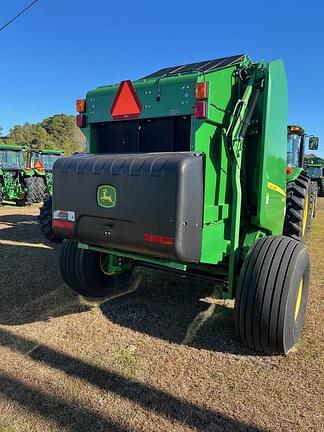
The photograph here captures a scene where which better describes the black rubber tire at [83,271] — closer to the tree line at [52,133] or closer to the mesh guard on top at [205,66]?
the mesh guard on top at [205,66]

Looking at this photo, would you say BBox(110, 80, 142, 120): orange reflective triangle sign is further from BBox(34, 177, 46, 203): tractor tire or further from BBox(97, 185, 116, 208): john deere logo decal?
BBox(34, 177, 46, 203): tractor tire

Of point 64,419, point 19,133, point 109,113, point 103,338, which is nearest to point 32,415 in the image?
point 64,419

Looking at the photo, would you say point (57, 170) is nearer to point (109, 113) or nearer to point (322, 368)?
point (109, 113)

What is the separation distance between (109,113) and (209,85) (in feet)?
3.02

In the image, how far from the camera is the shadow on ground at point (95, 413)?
232 cm

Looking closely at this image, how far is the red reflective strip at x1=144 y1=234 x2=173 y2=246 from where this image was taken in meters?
2.68

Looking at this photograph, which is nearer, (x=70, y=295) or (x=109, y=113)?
(x=109, y=113)

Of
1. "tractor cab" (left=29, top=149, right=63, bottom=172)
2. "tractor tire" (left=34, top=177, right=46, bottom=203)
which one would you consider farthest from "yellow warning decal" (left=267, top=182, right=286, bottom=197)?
"tractor cab" (left=29, top=149, right=63, bottom=172)

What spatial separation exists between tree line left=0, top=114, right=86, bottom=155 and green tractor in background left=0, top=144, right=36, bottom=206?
36.3 m

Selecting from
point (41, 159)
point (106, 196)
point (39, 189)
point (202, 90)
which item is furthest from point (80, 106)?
point (41, 159)

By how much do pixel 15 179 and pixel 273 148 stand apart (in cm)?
1398

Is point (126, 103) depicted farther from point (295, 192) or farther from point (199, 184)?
point (295, 192)

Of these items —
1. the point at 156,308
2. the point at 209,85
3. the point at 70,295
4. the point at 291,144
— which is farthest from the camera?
the point at 291,144

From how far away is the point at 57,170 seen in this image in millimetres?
3240
